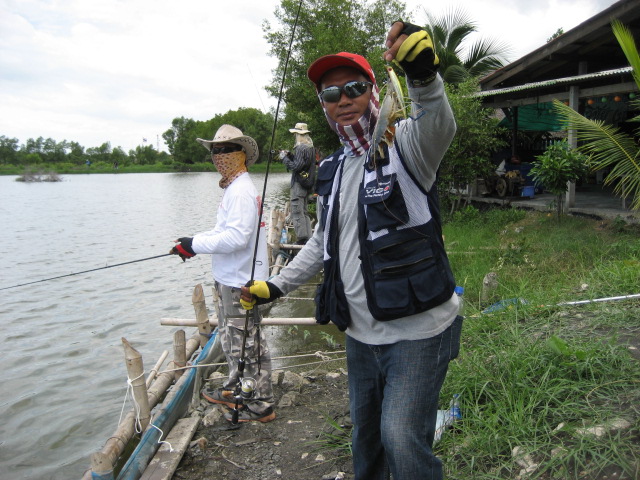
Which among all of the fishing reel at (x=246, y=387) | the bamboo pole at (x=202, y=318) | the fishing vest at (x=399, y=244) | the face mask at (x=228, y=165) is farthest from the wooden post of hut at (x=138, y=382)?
the fishing vest at (x=399, y=244)

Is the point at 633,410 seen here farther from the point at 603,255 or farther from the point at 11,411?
the point at 11,411

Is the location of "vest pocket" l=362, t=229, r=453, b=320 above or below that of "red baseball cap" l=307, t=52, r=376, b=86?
below

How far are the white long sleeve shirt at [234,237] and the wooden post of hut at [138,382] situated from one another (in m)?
0.85

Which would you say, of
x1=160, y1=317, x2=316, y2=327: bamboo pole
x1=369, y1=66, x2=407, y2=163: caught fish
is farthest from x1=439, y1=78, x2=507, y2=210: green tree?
x1=369, y1=66, x2=407, y2=163: caught fish

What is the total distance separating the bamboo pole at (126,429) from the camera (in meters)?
3.40

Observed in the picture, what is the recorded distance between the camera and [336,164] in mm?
2414

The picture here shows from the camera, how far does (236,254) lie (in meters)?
4.14

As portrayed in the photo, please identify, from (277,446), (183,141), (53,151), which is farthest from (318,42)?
(53,151)

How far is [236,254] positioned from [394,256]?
230cm

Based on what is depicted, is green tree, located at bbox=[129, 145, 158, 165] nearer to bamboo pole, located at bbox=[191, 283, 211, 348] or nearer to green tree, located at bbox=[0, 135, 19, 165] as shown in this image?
green tree, located at bbox=[0, 135, 19, 165]

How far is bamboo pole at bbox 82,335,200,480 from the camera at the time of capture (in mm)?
3398

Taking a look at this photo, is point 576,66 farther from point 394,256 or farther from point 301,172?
point 394,256

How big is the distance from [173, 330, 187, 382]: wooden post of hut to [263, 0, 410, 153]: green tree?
1969cm

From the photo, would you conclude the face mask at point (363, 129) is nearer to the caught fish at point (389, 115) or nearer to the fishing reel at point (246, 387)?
the caught fish at point (389, 115)
